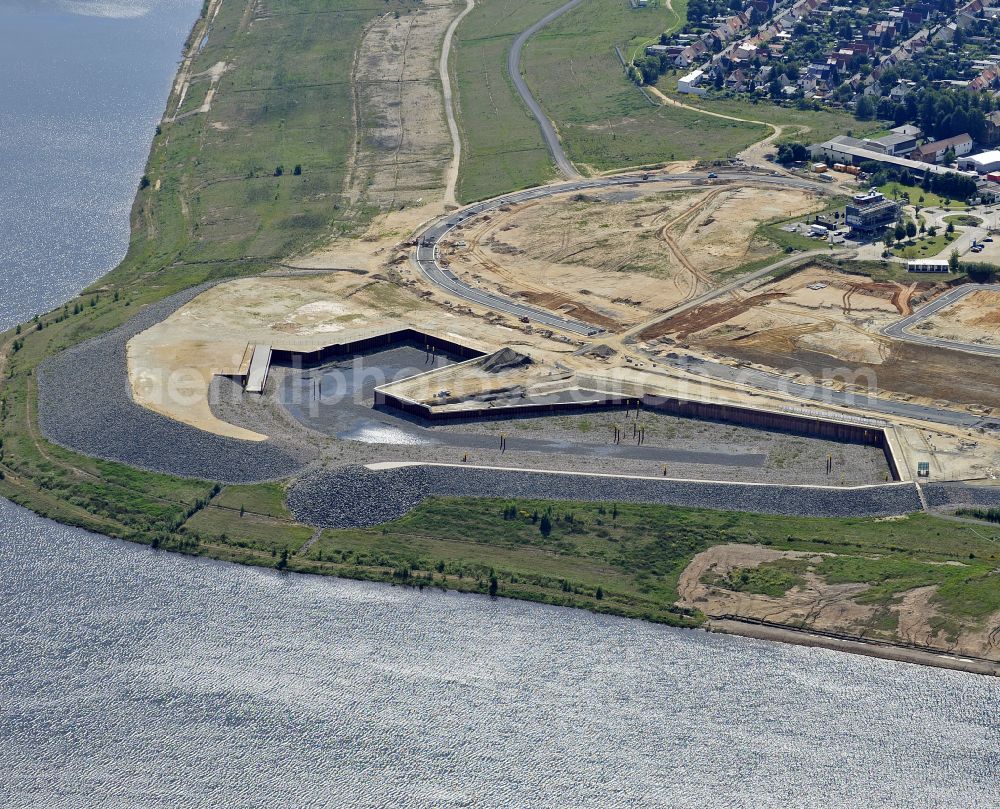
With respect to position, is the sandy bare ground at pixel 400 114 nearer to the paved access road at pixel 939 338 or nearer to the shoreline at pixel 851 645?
the paved access road at pixel 939 338

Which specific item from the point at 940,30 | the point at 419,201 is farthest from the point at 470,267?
the point at 940,30

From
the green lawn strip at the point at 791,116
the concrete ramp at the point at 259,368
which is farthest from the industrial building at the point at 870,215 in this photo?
the concrete ramp at the point at 259,368

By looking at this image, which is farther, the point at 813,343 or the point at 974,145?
the point at 974,145

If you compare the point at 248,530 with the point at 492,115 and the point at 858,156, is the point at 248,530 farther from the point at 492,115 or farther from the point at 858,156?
the point at 492,115

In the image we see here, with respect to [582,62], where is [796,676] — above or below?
below

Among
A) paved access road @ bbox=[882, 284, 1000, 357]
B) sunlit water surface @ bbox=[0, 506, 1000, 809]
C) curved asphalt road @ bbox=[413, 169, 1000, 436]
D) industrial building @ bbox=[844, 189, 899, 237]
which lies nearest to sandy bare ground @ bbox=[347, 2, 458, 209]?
curved asphalt road @ bbox=[413, 169, 1000, 436]

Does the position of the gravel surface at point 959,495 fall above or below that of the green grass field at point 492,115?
below

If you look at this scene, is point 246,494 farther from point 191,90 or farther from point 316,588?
point 191,90
